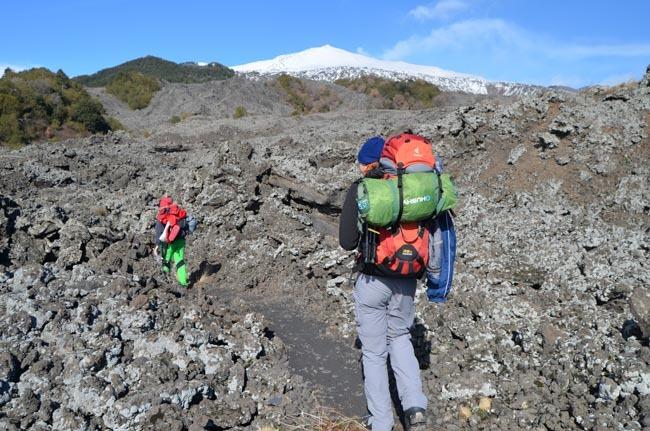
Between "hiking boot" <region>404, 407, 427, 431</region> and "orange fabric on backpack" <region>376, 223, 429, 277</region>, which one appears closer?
"orange fabric on backpack" <region>376, 223, 429, 277</region>

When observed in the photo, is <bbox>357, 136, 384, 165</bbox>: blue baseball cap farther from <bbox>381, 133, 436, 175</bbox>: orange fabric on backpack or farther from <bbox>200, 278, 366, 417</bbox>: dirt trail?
<bbox>200, 278, 366, 417</bbox>: dirt trail

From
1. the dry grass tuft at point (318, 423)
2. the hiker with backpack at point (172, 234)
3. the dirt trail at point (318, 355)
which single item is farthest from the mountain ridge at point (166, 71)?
the dry grass tuft at point (318, 423)

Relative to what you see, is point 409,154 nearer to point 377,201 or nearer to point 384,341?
point 377,201

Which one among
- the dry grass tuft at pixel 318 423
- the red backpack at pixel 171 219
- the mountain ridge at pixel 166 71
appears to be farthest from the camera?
the mountain ridge at pixel 166 71

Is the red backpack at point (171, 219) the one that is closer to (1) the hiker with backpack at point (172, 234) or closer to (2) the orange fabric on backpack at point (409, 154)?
(1) the hiker with backpack at point (172, 234)

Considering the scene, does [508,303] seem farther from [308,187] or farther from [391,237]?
[308,187]

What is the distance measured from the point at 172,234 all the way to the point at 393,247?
4.67 meters

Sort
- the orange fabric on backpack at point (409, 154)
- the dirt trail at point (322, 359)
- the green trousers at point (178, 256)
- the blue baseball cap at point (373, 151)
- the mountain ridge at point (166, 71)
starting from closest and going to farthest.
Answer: the orange fabric on backpack at point (409, 154)
the blue baseball cap at point (373, 151)
the dirt trail at point (322, 359)
the green trousers at point (178, 256)
the mountain ridge at point (166, 71)

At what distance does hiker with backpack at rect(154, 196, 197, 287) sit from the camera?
713cm

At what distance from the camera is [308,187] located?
382 inches

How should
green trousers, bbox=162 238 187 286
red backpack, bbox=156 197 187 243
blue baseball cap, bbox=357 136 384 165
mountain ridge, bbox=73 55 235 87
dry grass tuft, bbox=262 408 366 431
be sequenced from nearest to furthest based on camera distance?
blue baseball cap, bbox=357 136 384 165 → dry grass tuft, bbox=262 408 366 431 → red backpack, bbox=156 197 187 243 → green trousers, bbox=162 238 187 286 → mountain ridge, bbox=73 55 235 87

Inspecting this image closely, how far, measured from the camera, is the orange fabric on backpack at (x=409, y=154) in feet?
10.3

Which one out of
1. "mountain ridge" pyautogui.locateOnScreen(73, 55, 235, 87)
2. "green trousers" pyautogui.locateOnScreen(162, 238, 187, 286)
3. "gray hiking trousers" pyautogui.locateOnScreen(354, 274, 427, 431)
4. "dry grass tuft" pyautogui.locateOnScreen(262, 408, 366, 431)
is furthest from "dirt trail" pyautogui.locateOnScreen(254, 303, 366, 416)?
"mountain ridge" pyautogui.locateOnScreen(73, 55, 235, 87)

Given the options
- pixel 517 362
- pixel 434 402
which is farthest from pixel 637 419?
pixel 434 402
